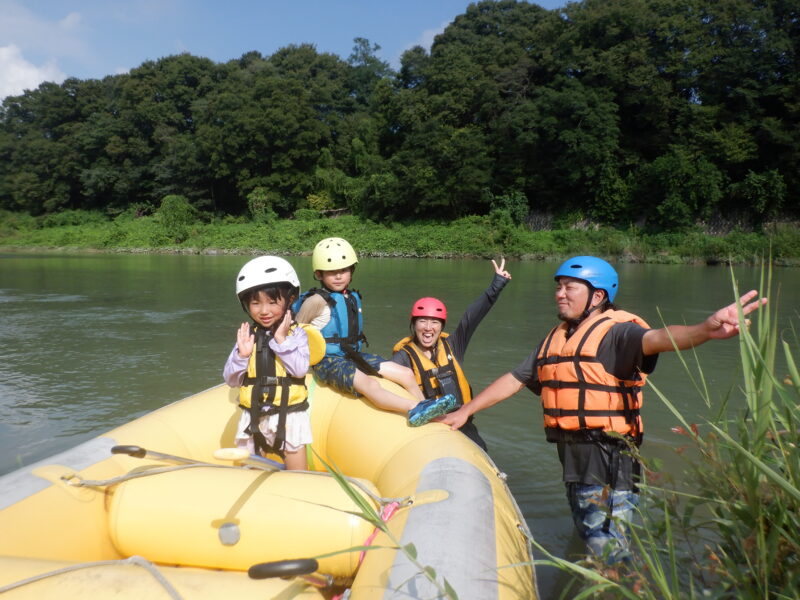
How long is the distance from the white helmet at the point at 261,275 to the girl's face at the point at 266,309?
0.22ft

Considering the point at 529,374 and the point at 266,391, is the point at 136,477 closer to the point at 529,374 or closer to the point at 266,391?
the point at 266,391

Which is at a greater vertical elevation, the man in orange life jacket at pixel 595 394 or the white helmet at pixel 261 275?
the white helmet at pixel 261 275

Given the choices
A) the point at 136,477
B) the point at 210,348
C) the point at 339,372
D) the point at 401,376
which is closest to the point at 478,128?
the point at 210,348

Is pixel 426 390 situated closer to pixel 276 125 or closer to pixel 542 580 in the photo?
pixel 542 580

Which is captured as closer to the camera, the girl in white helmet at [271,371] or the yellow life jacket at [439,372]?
the girl in white helmet at [271,371]

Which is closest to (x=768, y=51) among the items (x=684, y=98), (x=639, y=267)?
(x=684, y=98)

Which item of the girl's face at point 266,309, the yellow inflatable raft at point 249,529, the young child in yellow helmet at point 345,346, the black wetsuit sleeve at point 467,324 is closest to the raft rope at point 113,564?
the yellow inflatable raft at point 249,529

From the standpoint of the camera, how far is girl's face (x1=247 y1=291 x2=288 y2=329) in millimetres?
2527

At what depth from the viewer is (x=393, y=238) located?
1150 inches

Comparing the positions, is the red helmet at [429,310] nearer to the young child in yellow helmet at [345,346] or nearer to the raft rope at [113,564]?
the young child in yellow helmet at [345,346]

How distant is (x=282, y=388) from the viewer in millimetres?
2525

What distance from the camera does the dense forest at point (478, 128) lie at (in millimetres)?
24578

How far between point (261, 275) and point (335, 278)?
1.00 m

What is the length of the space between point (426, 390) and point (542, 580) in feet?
3.80
